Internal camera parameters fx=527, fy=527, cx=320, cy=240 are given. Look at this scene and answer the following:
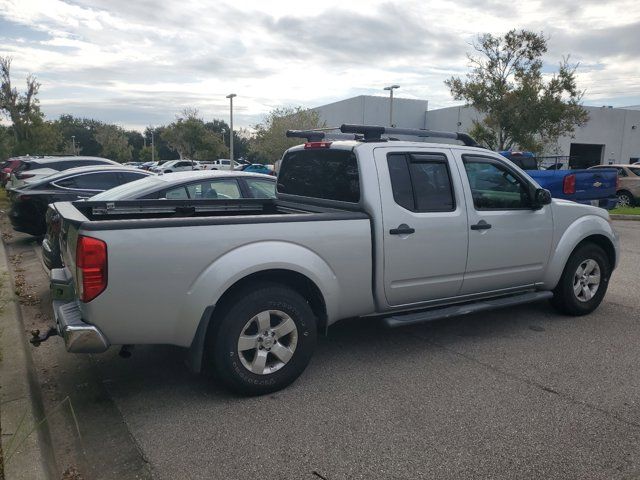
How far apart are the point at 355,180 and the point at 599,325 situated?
3.20 meters

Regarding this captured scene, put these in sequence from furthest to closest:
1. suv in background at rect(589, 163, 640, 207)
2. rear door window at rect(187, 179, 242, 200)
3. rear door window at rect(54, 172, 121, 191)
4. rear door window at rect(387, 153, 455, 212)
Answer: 1. suv in background at rect(589, 163, 640, 207)
2. rear door window at rect(54, 172, 121, 191)
3. rear door window at rect(187, 179, 242, 200)
4. rear door window at rect(387, 153, 455, 212)

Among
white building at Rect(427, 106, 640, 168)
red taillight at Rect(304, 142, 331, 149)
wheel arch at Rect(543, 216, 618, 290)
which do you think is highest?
white building at Rect(427, 106, 640, 168)

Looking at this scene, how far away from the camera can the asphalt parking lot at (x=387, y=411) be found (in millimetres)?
3043

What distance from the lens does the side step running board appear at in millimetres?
4387

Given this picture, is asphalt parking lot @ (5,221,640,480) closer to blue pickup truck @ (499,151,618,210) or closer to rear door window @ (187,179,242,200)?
rear door window @ (187,179,242,200)

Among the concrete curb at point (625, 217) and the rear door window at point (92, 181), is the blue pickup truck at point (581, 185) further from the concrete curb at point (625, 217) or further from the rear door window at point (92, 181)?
the rear door window at point (92, 181)

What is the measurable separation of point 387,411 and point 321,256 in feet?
3.95

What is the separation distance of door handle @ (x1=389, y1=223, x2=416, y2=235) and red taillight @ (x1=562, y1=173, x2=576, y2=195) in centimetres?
762

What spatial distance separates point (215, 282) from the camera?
3545 millimetres

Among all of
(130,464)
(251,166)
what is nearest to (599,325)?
(130,464)

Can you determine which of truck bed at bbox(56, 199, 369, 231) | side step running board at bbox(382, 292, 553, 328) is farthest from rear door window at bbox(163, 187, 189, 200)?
side step running board at bbox(382, 292, 553, 328)

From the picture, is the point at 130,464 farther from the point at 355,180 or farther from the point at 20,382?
the point at 355,180

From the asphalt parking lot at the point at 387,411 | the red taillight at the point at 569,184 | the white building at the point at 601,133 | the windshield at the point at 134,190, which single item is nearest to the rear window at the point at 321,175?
the asphalt parking lot at the point at 387,411

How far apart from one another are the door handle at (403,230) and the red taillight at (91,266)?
7.23 feet
